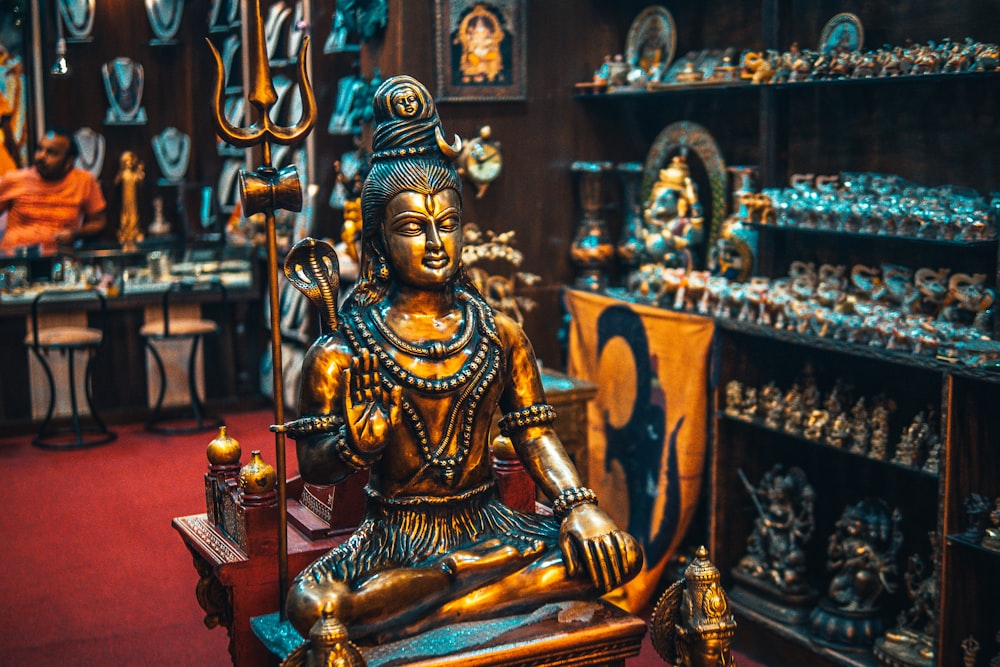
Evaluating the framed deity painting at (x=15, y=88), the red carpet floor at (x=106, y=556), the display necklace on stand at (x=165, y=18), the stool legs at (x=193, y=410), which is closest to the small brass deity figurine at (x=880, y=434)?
the red carpet floor at (x=106, y=556)

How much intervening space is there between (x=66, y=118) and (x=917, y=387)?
276 inches

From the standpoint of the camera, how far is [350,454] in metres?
2.40

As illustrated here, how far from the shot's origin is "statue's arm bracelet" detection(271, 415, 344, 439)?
2.45 meters

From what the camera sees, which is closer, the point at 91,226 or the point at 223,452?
the point at 223,452

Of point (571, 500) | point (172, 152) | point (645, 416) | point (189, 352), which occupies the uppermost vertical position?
point (172, 152)

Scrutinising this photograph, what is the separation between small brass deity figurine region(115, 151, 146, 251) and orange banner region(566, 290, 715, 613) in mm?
4950

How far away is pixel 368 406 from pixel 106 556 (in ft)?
9.90

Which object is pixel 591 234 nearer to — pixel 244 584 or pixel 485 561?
pixel 244 584

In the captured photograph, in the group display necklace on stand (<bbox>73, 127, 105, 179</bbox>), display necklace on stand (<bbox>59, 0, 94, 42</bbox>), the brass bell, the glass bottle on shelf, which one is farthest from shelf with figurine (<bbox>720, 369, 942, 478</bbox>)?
display necklace on stand (<bbox>59, 0, 94, 42</bbox>)

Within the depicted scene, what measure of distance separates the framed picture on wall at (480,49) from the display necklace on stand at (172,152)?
4945 millimetres

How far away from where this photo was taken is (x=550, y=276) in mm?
5207

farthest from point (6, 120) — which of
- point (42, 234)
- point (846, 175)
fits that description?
point (846, 175)

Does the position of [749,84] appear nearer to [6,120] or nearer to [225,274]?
[225,274]

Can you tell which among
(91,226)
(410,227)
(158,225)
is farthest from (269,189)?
(158,225)
